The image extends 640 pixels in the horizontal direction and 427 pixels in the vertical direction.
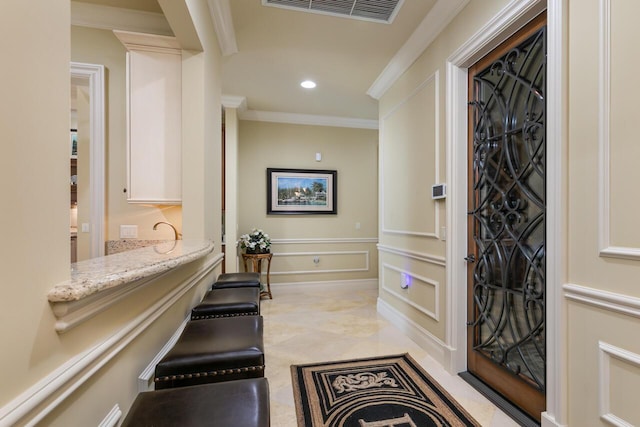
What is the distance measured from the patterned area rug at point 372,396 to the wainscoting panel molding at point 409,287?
457mm

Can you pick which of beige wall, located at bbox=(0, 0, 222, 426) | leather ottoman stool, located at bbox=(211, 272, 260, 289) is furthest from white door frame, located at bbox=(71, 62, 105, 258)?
beige wall, located at bbox=(0, 0, 222, 426)

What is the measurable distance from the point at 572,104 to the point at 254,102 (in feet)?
12.5

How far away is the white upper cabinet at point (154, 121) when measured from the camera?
1985 millimetres

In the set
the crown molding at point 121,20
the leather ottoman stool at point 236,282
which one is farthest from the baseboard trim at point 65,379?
the crown molding at point 121,20

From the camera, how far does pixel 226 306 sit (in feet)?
6.14

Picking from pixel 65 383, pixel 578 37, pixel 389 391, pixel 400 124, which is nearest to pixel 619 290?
pixel 578 37

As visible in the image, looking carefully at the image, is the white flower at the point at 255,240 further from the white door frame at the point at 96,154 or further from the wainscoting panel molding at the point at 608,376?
the wainscoting panel molding at the point at 608,376

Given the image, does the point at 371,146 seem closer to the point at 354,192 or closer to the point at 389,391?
the point at 354,192

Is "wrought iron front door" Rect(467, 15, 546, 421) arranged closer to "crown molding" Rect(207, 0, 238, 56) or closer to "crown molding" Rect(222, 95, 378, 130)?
"crown molding" Rect(207, 0, 238, 56)

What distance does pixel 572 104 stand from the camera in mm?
1426

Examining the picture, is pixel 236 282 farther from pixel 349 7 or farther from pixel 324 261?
pixel 324 261

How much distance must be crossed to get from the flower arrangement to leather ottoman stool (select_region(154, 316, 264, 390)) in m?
2.93

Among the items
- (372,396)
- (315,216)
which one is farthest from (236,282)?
(315,216)

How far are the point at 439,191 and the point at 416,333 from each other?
139 cm
